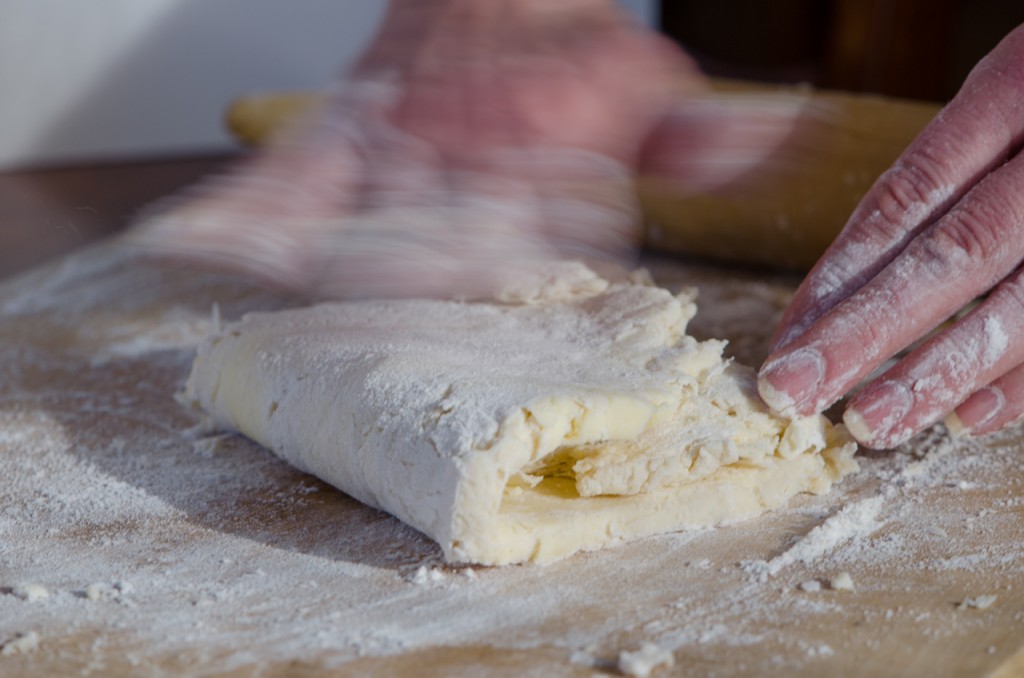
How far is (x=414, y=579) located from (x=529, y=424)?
0.63 ft

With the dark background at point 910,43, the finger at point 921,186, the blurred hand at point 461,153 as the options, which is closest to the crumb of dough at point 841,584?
the finger at point 921,186

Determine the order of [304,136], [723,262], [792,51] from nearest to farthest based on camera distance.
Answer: [304,136], [723,262], [792,51]

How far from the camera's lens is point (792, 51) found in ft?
16.7

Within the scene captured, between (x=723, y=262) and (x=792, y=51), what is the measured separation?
317 centimetres

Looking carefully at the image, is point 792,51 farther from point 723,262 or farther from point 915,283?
point 915,283

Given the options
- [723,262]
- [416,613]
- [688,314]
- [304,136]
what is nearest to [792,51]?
[723,262]

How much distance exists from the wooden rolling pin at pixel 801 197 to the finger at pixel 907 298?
675 millimetres

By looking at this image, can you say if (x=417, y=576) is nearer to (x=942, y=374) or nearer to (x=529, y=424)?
(x=529, y=424)

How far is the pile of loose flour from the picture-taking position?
1025 mm

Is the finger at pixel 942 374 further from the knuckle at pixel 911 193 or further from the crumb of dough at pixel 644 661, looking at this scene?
the crumb of dough at pixel 644 661

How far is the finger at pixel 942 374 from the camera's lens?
1.27m

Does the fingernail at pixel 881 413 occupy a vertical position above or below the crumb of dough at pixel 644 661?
above

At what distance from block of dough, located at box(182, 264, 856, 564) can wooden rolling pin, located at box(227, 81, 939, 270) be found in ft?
2.34

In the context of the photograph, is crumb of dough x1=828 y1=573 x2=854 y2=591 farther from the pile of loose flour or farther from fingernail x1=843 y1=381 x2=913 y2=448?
fingernail x1=843 y1=381 x2=913 y2=448
